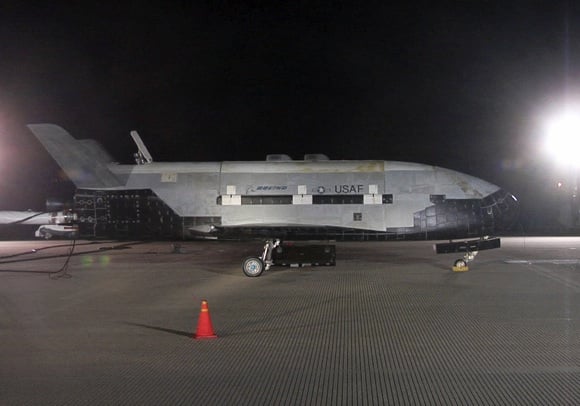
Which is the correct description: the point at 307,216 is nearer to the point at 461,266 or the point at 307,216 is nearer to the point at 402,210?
the point at 402,210

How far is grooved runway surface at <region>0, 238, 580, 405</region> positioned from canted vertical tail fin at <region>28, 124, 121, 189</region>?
2929 millimetres

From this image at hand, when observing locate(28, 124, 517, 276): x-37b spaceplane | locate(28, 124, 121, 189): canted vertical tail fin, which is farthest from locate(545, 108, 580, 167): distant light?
locate(28, 124, 121, 189): canted vertical tail fin

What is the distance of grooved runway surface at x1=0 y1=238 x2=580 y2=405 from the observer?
250 inches

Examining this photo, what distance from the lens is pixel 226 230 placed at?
17.1 metres

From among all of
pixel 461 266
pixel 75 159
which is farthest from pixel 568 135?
pixel 75 159

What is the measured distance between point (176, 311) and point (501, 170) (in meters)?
36.9

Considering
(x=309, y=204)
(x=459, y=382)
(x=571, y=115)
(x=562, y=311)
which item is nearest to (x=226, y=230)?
(x=309, y=204)

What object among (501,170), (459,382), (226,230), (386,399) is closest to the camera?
(386,399)

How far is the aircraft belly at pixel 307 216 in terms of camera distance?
17.2m

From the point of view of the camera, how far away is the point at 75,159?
58.2 feet

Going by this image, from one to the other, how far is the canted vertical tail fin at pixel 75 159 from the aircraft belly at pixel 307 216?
3935 millimetres

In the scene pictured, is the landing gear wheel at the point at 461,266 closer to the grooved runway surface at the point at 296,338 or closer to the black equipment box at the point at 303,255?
the grooved runway surface at the point at 296,338

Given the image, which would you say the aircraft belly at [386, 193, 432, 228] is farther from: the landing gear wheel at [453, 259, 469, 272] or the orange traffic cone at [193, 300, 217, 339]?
the orange traffic cone at [193, 300, 217, 339]

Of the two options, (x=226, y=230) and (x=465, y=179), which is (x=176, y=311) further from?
(x=465, y=179)
